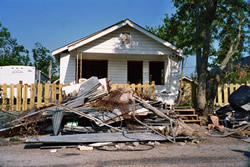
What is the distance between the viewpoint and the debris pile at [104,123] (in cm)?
489

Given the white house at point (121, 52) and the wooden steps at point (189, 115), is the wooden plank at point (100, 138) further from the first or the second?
the white house at point (121, 52)

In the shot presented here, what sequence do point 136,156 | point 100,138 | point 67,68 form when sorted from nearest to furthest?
1. point 136,156
2. point 100,138
3. point 67,68

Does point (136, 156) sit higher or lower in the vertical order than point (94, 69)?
lower

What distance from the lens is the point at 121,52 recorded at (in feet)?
37.5

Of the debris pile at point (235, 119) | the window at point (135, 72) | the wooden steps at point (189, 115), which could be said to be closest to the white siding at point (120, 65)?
the window at point (135, 72)

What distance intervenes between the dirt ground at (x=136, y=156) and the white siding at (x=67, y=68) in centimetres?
743

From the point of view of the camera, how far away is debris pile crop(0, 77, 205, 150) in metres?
4.89

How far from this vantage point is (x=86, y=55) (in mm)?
12430

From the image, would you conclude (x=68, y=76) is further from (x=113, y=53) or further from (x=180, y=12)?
(x=180, y=12)

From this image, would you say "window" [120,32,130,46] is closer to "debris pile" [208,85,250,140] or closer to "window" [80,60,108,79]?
"window" [80,60,108,79]

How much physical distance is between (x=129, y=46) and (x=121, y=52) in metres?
0.69

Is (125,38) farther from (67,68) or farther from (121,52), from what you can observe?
(67,68)

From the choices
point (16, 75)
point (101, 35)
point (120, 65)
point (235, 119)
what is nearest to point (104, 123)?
point (235, 119)

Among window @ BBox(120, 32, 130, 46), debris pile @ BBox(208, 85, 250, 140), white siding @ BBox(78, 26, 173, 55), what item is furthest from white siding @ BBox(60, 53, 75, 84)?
debris pile @ BBox(208, 85, 250, 140)
